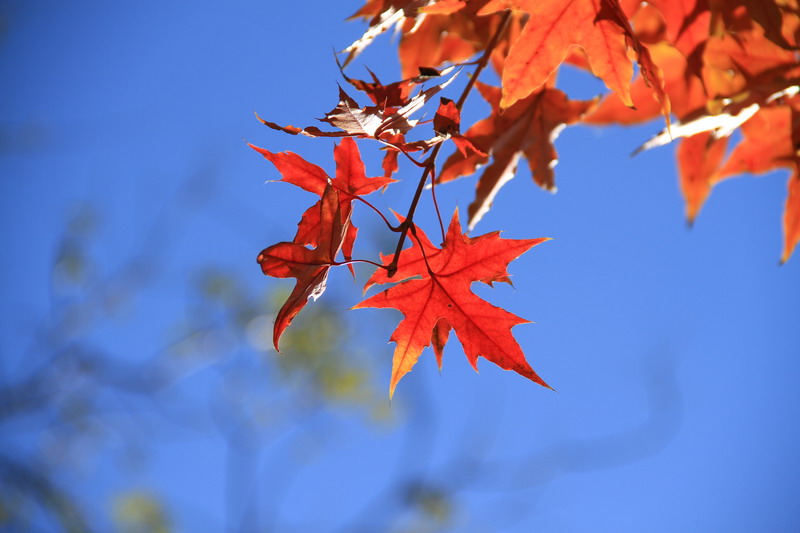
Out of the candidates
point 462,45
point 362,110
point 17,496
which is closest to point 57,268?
point 17,496

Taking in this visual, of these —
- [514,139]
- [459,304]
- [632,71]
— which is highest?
[514,139]

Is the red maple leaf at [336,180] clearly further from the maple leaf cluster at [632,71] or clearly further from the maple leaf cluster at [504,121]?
the maple leaf cluster at [632,71]

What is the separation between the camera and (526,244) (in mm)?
706

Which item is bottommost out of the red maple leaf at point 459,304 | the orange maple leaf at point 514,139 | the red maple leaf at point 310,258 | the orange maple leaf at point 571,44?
the red maple leaf at point 459,304

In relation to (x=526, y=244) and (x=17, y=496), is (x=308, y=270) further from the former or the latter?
(x=17, y=496)

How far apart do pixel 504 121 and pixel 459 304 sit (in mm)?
382

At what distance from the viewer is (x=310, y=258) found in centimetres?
68

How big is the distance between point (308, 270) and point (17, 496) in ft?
15.5

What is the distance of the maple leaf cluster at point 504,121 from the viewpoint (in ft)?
2.19

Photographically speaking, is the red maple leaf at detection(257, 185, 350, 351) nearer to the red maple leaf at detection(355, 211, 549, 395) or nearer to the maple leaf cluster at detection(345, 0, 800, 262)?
the red maple leaf at detection(355, 211, 549, 395)

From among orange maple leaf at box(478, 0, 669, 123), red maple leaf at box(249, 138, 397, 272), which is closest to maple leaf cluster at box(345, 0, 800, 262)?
orange maple leaf at box(478, 0, 669, 123)

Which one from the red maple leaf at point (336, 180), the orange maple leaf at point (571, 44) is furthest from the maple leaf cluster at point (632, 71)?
the red maple leaf at point (336, 180)

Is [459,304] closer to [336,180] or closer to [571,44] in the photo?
[336,180]

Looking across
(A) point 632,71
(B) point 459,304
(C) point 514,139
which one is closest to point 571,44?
(A) point 632,71
